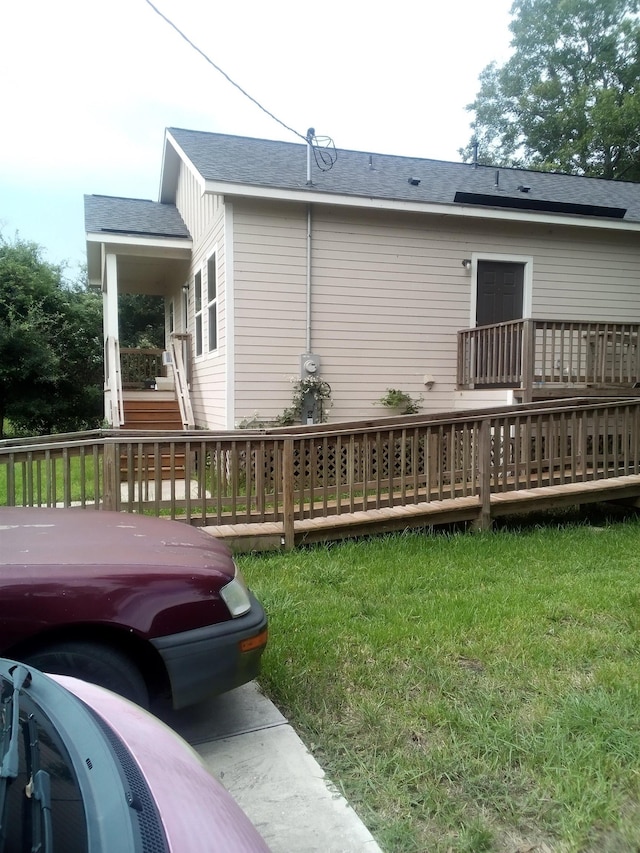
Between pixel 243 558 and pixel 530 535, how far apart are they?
3016 mm

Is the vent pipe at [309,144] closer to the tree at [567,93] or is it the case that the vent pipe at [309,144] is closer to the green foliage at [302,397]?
the green foliage at [302,397]

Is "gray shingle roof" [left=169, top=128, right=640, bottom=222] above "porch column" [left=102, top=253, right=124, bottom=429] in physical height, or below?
above

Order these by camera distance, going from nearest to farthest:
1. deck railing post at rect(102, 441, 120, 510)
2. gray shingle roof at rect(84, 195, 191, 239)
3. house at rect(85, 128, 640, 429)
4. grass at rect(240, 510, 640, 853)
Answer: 1. grass at rect(240, 510, 640, 853)
2. deck railing post at rect(102, 441, 120, 510)
3. house at rect(85, 128, 640, 429)
4. gray shingle roof at rect(84, 195, 191, 239)

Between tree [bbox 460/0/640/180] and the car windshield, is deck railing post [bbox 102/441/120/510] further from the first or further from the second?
tree [bbox 460/0/640/180]

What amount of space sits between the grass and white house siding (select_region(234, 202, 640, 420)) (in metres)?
5.05

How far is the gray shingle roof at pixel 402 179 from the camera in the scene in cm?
991

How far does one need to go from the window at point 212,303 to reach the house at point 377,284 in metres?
0.05

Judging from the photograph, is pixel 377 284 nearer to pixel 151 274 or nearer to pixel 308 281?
pixel 308 281

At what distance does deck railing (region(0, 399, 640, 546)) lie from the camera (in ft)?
17.7

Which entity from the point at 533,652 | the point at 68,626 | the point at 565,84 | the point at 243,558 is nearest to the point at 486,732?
the point at 533,652

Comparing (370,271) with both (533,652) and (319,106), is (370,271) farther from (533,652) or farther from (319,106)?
(533,652)

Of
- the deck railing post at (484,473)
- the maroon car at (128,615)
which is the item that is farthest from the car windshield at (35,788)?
the deck railing post at (484,473)

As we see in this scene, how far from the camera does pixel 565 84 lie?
92.3 ft

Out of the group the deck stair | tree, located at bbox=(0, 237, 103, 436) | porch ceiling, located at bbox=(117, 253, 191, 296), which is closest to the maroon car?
the deck stair
